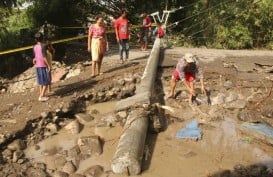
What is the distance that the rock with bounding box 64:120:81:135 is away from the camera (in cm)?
719

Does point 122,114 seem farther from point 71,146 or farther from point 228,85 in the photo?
point 228,85

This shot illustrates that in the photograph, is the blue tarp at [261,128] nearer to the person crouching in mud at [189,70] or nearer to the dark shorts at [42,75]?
the person crouching in mud at [189,70]

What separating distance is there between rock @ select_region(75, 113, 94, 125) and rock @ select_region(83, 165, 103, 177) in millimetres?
1930

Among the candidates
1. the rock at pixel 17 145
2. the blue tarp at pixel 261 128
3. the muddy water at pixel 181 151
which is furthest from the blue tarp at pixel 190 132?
the rock at pixel 17 145

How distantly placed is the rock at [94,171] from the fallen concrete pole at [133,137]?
293mm

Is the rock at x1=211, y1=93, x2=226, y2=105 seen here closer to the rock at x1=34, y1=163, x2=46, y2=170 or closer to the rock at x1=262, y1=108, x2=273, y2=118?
the rock at x1=262, y1=108, x2=273, y2=118

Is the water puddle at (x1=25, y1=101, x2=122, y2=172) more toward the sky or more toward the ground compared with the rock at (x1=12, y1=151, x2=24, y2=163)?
more toward the ground

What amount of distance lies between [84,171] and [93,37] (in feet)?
14.3


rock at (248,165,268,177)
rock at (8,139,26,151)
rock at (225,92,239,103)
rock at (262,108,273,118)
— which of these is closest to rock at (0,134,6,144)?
rock at (8,139,26,151)

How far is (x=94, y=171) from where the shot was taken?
571 cm

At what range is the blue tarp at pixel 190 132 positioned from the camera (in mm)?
6957

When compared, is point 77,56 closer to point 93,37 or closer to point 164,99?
point 93,37

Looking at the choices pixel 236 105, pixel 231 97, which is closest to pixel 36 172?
pixel 236 105

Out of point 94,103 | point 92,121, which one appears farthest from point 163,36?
point 92,121
